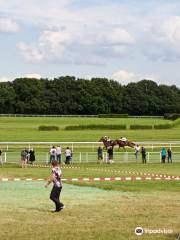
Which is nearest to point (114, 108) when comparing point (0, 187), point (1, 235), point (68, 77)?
point (68, 77)

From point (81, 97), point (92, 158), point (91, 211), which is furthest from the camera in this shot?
point (81, 97)

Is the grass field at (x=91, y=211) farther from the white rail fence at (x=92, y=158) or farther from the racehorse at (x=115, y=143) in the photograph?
the white rail fence at (x=92, y=158)

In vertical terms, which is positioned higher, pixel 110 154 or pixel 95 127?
pixel 95 127

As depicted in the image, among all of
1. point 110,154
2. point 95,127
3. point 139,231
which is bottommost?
point 139,231

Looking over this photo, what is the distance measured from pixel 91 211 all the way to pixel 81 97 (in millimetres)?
147554

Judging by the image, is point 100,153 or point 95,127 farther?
point 95,127

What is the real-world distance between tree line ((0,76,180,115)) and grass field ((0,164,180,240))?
5297 inches

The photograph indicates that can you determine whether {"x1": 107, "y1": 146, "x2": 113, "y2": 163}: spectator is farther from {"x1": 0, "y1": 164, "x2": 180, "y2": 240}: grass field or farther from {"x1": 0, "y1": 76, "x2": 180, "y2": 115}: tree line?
{"x1": 0, "y1": 76, "x2": 180, "y2": 115}: tree line

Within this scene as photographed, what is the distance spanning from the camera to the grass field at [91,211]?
1359cm

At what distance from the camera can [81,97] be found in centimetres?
16425

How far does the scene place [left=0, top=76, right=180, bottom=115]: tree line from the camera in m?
160

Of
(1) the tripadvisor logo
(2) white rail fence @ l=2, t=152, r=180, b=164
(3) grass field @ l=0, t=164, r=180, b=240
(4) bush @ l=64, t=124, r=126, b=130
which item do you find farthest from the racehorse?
(4) bush @ l=64, t=124, r=126, b=130

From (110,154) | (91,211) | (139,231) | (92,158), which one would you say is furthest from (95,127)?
(139,231)

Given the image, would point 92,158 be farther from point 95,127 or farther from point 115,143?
point 95,127
